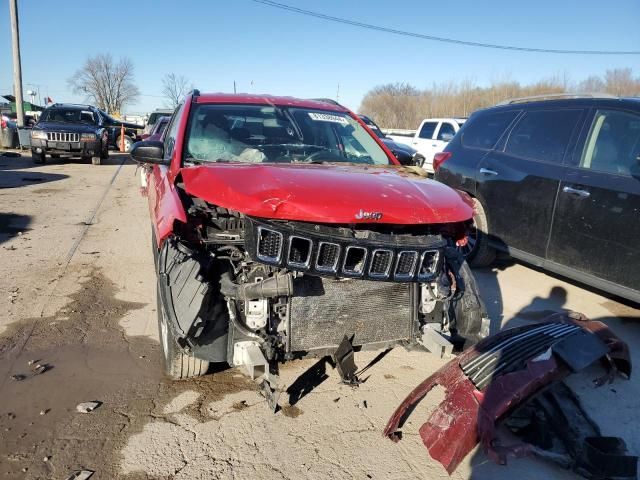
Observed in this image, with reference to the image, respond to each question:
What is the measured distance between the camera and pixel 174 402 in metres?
2.96

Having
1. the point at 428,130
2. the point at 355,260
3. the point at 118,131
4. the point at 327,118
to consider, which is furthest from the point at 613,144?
the point at 118,131

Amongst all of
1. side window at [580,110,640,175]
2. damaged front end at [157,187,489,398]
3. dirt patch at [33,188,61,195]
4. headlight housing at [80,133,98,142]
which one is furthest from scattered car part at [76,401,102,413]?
headlight housing at [80,133,98,142]

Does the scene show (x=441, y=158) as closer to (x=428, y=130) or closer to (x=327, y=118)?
(x=327, y=118)

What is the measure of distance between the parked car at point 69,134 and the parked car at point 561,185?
12.7 meters

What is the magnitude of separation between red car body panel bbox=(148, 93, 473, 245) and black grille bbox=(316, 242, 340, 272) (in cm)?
14

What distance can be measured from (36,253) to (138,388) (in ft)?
11.6

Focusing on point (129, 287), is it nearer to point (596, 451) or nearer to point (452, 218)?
point (452, 218)

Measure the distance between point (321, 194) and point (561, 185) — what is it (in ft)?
9.89

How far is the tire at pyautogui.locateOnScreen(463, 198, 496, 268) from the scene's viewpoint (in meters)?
5.45

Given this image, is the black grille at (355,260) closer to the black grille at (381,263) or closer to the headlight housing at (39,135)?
the black grille at (381,263)

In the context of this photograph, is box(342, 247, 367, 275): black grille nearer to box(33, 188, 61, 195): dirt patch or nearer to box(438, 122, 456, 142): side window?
box(33, 188, 61, 195): dirt patch

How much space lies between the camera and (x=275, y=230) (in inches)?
92.7

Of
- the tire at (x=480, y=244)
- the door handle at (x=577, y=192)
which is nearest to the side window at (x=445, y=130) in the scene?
the tire at (x=480, y=244)

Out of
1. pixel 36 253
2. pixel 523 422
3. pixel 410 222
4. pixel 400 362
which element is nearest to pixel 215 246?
pixel 410 222
